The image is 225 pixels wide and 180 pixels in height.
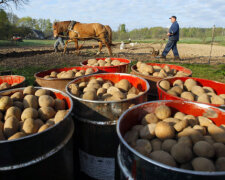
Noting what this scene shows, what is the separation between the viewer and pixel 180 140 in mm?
1508

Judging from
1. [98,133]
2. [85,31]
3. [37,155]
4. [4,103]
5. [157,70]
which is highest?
[85,31]

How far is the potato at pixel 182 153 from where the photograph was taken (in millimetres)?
1346

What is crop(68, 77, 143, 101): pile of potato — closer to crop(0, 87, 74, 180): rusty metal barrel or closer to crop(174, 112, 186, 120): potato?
crop(174, 112, 186, 120): potato

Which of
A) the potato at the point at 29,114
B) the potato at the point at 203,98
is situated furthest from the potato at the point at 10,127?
the potato at the point at 203,98

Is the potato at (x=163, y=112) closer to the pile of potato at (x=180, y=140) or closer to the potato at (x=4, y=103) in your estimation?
the pile of potato at (x=180, y=140)

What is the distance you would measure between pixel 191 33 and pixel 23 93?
68239 millimetres

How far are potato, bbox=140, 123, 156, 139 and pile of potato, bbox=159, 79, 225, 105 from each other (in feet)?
2.77

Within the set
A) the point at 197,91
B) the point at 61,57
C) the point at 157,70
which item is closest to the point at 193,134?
the point at 197,91

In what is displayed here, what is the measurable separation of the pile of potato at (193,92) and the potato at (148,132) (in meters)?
0.84

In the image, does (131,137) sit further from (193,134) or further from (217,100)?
(217,100)

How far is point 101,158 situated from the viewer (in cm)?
216

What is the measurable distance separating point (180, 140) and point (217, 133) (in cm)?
38

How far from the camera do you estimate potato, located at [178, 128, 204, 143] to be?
1.52 metres

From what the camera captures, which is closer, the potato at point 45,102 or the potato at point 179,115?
the potato at point 179,115
